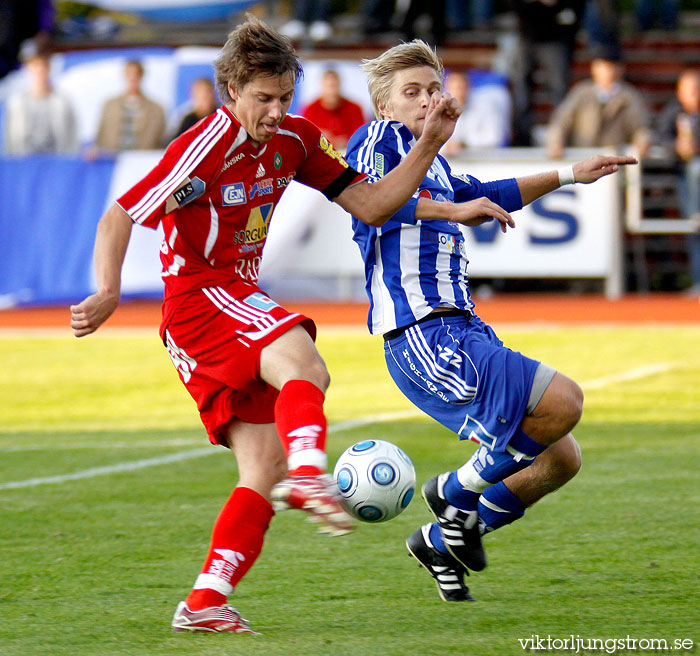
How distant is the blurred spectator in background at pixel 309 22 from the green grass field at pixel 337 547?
1107 centimetres

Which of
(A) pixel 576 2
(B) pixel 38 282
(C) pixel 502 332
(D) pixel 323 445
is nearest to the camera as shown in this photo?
(D) pixel 323 445

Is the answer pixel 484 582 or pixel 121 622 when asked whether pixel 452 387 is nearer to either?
pixel 484 582

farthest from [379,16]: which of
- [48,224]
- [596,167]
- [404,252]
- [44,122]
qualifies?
[404,252]

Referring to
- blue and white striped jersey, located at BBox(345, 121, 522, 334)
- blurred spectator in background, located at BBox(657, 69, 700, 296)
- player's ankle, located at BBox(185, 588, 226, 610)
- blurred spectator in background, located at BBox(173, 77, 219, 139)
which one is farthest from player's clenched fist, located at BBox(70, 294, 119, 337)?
blurred spectator in background, located at BBox(657, 69, 700, 296)

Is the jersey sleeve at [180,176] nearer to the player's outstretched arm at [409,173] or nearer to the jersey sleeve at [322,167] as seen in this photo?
the jersey sleeve at [322,167]

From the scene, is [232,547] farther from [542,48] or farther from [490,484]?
[542,48]

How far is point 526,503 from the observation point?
461cm

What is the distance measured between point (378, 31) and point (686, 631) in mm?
15540

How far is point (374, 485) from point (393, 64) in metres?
1.62

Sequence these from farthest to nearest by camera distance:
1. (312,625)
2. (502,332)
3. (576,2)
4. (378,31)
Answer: (378,31) → (576,2) → (502,332) → (312,625)

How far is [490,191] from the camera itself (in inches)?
194

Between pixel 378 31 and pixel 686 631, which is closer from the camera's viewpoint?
pixel 686 631

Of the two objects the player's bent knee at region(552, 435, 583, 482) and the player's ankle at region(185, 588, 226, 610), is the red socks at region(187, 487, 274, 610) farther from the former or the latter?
the player's bent knee at region(552, 435, 583, 482)

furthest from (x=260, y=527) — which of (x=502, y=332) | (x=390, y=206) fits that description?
(x=502, y=332)
